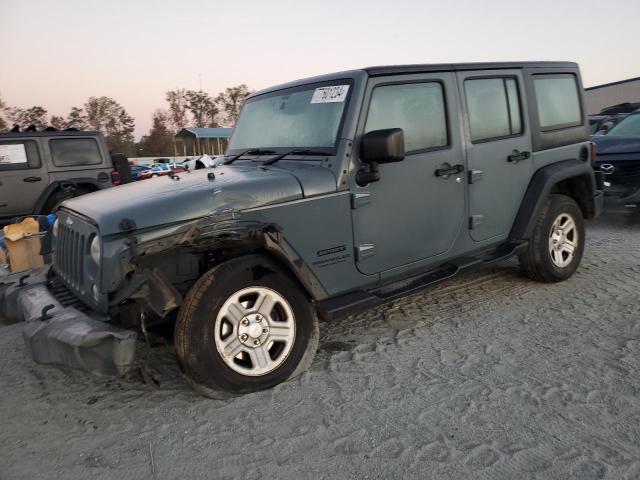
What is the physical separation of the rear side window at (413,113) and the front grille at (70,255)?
6.70 feet

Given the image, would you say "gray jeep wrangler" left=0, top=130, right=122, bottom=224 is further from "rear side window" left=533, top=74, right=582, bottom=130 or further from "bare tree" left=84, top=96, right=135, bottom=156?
"bare tree" left=84, top=96, right=135, bottom=156

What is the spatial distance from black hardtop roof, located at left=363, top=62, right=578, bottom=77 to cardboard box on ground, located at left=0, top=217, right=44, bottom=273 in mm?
4102

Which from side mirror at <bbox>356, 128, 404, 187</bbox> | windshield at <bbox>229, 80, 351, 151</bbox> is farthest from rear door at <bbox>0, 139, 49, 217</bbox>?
side mirror at <bbox>356, 128, 404, 187</bbox>

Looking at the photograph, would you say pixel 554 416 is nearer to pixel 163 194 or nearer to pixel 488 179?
pixel 488 179

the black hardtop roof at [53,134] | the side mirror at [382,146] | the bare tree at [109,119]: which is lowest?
the side mirror at [382,146]

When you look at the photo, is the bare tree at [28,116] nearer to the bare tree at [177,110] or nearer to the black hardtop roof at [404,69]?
the bare tree at [177,110]

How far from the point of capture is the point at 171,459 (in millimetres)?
2537

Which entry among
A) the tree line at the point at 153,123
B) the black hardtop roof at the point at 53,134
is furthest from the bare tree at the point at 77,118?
the black hardtop roof at the point at 53,134

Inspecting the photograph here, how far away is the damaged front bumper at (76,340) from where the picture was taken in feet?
8.77

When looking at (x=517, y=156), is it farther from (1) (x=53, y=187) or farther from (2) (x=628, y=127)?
(1) (x=53, y=187)

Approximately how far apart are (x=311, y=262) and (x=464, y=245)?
5.06 feet

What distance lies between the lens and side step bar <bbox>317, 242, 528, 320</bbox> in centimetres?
340

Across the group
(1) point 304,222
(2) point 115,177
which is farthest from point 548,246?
(2) point 115,177

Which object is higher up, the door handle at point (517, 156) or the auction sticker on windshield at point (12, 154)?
the auction sticker on windshield at point (12, 154)
